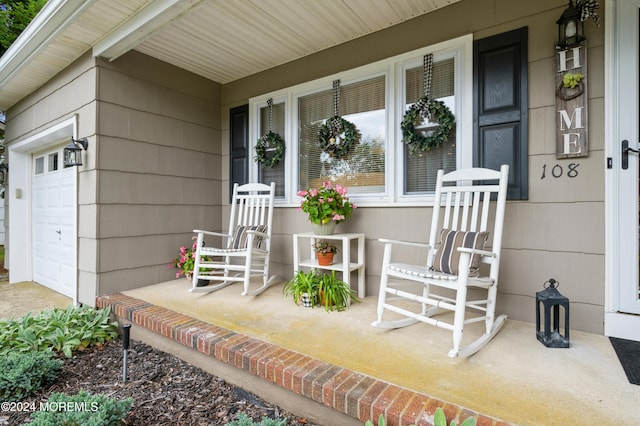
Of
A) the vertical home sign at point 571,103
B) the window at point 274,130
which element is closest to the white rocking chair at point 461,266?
the vertical home sign at point 571,103

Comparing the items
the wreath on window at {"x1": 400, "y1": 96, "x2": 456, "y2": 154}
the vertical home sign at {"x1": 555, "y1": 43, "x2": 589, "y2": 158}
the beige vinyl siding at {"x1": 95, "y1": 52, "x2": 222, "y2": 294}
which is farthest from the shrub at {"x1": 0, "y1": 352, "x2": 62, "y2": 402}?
the vertical home sign at {"x1": 555, "y1": 43, "x2": 589, "y2": 158}

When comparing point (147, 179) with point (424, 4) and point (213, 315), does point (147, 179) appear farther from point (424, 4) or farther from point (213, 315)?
point (424, 4)

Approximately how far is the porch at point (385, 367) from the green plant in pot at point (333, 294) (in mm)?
91

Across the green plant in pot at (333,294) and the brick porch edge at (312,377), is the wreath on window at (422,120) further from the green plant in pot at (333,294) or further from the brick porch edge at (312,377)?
the brick porch edge at (312,377)

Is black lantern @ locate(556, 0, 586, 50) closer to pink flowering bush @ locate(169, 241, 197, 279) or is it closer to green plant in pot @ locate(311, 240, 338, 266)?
green plant in pot @ locate(311, 240, 338, 266)

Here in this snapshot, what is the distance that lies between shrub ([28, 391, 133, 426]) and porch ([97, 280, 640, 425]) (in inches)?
22.7

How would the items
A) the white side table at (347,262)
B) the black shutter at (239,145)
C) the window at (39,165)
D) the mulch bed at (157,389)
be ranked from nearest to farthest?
the mulch bed at (157,389) → the white side table at (347,262) → the black shutter at (239,145) → the window at (39,165)

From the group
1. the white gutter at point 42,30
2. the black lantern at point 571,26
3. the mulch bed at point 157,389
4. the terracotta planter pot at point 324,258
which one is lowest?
the mulch bed at point 157,389

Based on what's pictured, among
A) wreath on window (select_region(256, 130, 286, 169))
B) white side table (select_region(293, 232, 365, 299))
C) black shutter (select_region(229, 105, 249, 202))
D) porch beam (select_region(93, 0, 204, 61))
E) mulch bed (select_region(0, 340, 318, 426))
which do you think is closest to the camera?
mulch bed (select_region(0, 340, 318, 426))

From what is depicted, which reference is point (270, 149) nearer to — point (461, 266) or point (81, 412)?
point (461, 266)

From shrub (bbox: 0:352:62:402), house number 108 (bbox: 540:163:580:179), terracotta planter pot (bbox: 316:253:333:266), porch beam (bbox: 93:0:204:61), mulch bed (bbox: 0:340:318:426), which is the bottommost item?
mulch bed (bbox: 0:340:318:426)

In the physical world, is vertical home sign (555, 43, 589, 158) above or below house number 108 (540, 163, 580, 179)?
above

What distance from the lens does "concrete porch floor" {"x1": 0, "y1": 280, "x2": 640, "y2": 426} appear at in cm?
139

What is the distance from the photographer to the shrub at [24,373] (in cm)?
191
